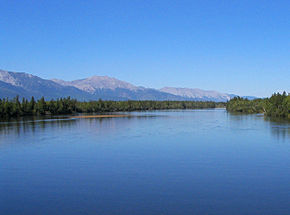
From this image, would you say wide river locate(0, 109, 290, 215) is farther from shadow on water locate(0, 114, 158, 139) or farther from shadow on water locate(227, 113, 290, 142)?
shadow on water locate(0, 114, 158, 139)

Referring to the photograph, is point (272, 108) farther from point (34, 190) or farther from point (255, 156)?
point (34, 190)

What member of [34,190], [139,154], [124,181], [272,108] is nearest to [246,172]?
[124,181]

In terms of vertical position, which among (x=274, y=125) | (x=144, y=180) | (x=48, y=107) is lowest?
(x=144, y=180)

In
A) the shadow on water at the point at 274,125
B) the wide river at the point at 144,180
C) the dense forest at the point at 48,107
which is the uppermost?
the dense forest at the point at 48,107

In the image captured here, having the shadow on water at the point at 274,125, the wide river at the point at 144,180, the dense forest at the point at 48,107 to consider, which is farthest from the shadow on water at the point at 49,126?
the dense forest at the point at 48,107

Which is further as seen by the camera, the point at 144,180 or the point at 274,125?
the point at 274,125

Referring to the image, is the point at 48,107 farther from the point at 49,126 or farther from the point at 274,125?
the point at 274,125

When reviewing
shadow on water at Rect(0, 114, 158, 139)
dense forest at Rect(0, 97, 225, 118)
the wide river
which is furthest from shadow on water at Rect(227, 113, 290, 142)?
dense forest at Rect(0, 97, 225, 118)

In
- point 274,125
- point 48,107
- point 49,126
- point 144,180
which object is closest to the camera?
point 144,180

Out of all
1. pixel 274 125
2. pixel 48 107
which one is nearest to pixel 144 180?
pixel 274 125

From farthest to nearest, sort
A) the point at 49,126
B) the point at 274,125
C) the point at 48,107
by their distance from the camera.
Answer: the point at 48,107
the point at 49,126
the point at 274,125

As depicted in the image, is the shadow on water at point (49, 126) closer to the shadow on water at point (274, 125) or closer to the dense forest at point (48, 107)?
the shadow on water at point (274, 125)

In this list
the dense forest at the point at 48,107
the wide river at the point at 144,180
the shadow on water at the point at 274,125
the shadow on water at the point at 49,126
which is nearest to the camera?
the wide river at the point at 144,180

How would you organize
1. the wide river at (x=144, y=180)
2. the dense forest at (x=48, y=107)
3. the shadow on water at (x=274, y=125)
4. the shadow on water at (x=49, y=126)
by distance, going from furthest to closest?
the dense forest at (x=48, y=107)
the shadow on water at (x=49, y=126)
the shadow on water at (x=274, y=125)
the wide river at (x=144, y=180)
